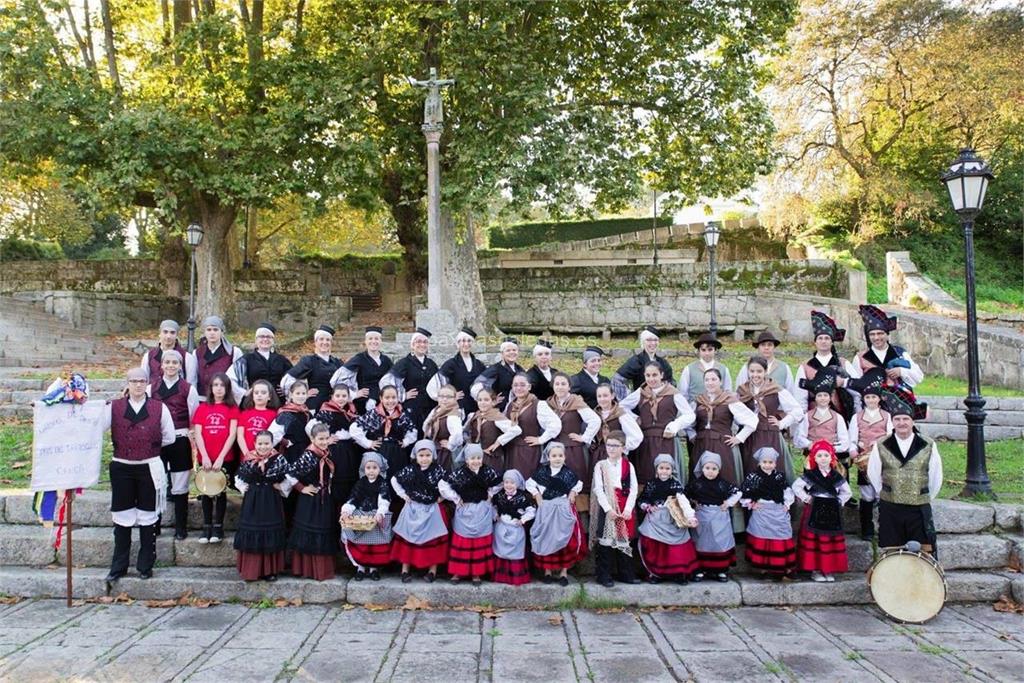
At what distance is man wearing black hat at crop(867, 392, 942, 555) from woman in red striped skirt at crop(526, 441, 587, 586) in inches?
95.0

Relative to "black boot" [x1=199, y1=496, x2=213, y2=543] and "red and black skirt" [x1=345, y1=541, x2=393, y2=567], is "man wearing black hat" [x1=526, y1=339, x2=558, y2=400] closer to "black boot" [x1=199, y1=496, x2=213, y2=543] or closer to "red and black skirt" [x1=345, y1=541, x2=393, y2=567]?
"red and black skirt" [x1=345, y1=541, x2=393, y2=567]

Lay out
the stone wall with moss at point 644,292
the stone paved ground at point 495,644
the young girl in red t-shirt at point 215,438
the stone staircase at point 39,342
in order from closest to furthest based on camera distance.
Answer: the stone paved ground at point 495,644 < the young girl in red t-shirt at point 215,438 < the stone staircase at point 39,342 < the stone wall with moss at point 644,292

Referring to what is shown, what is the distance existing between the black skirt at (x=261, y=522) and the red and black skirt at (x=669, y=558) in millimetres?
2963

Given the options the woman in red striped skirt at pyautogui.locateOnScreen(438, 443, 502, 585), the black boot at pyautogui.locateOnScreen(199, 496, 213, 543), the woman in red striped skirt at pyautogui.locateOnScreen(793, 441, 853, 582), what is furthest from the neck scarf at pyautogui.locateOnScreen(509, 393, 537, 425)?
the black boot at pyautogui.locateOnScreen(199, 496, 213, 543)

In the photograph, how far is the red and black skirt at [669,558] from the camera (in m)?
5.67

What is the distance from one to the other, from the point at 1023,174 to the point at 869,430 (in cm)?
1964

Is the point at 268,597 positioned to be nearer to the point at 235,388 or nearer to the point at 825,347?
the point at 235,388

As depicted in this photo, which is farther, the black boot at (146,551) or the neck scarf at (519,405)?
the neck scarf at (519,405)

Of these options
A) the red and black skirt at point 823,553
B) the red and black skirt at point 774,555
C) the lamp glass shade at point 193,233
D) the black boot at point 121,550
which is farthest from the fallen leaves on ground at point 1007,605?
the lamp glass shade at point 193,233

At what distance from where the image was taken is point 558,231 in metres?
26.4

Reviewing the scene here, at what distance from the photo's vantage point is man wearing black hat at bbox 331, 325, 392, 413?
659 cm

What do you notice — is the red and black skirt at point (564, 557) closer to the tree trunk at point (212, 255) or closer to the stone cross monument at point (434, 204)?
the stone cross monument at point (434, 204)

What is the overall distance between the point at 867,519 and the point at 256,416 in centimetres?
535

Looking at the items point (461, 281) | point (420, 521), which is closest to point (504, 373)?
point (420, 521)
